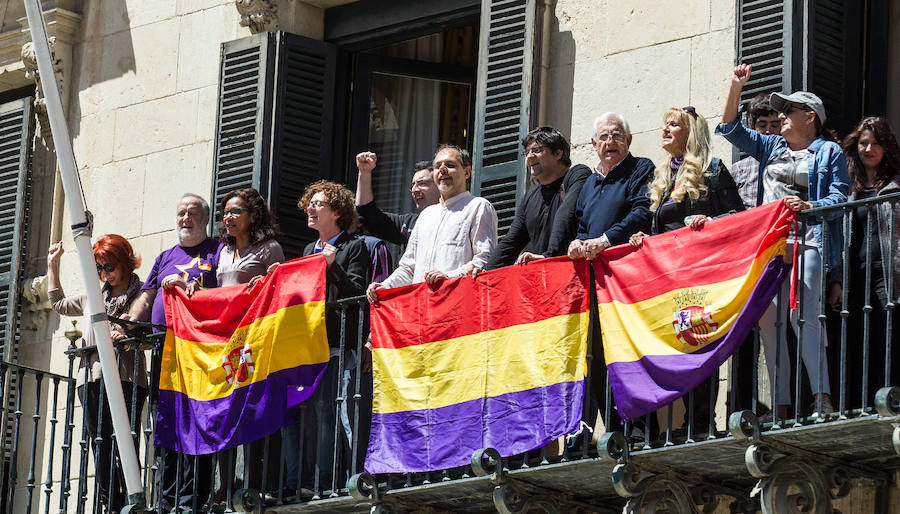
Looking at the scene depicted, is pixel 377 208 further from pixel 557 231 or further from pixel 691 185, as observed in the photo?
pixel 691 185

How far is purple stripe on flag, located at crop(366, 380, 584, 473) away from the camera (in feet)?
33.6

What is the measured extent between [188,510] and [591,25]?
3.66m

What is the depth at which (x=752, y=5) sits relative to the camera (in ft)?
36.8

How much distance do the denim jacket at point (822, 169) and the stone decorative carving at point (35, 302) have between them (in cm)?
563

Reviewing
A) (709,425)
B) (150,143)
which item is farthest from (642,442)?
(150,143)

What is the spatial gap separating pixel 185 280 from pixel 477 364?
221 cm

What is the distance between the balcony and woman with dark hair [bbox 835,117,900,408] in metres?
0.01

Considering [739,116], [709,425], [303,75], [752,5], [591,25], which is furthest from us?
[303,75]

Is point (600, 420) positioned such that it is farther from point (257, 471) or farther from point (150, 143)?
point (150, 143)

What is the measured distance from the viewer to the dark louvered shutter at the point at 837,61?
11000 millimetres

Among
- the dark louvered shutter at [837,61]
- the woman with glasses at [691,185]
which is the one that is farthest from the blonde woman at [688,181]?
the dark louvered shutter at [837,61]

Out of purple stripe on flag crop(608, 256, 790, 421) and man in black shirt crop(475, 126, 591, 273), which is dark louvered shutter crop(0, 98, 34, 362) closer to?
man in black shirt crop(475, 126, 591, 273)

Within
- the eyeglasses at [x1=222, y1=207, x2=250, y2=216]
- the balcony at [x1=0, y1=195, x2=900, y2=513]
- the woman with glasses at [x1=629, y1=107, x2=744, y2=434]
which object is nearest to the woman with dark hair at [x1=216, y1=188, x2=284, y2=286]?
the eyeglasses at [x1=222, y1=207, x2=250, y2=216]

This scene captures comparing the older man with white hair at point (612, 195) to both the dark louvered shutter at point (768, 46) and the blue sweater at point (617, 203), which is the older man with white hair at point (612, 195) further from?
the dark louvered shutter at point (768, 46)
